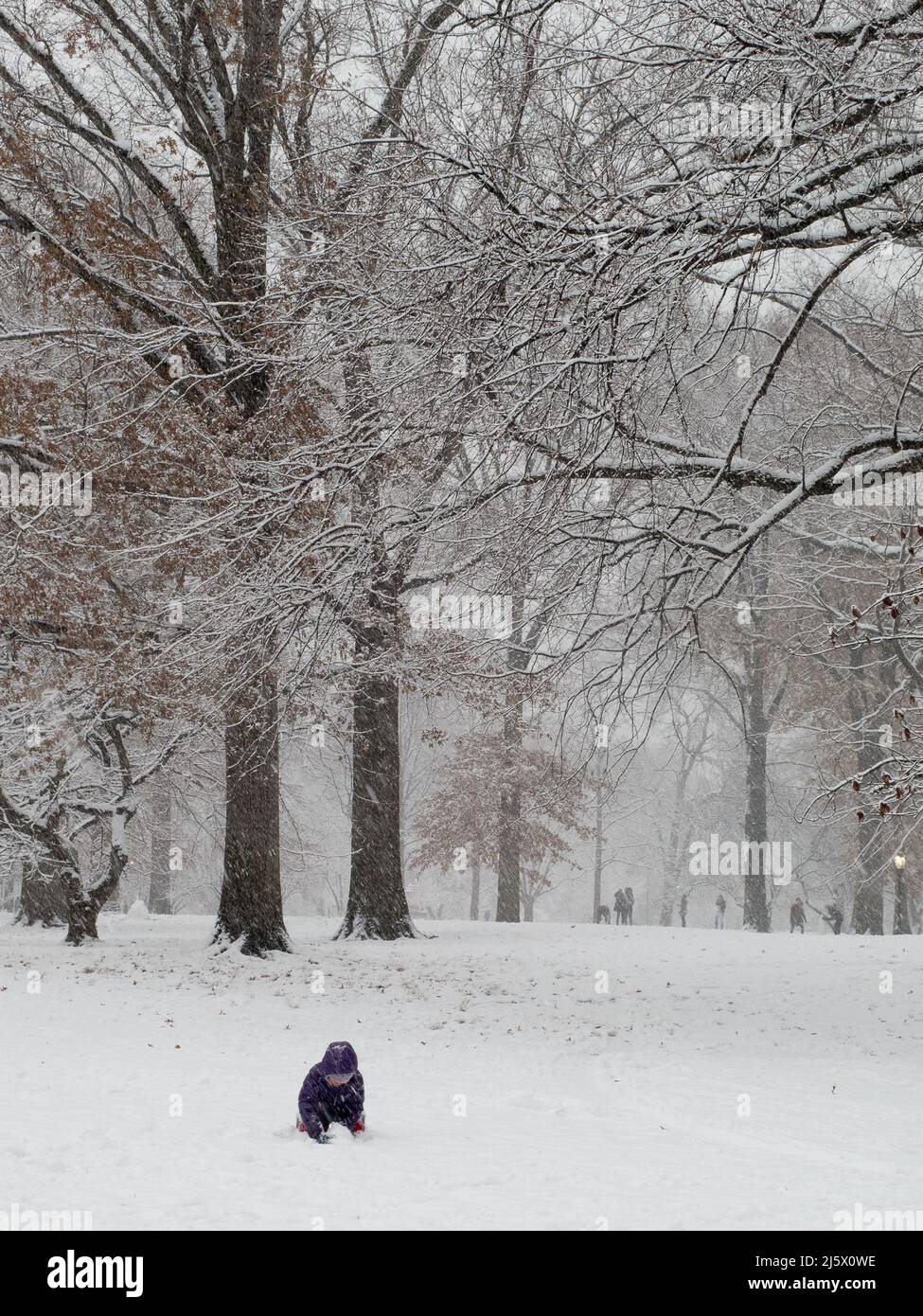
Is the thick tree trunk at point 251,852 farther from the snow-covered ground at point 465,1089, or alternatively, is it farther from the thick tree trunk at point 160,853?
the thick tree trunk at point 160,853

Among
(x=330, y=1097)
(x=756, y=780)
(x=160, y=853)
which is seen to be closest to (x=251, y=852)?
(x=330, y=1097)

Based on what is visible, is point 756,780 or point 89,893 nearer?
point 89,893

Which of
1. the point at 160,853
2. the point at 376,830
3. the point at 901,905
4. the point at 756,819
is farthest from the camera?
the point at 160,853

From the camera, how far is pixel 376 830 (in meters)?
18.2

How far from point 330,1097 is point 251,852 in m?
8.34

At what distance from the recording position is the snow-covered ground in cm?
539

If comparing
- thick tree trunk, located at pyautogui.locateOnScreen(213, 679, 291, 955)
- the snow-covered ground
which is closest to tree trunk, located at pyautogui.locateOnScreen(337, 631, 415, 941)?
the snow-covered ground

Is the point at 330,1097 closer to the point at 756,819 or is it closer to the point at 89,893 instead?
the point at 89,893

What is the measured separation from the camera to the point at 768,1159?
6.43 m

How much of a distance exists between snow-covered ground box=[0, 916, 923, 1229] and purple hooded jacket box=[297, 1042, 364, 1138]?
0.14m

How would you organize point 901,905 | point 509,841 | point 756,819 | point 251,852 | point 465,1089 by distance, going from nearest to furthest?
point 465,1089 < point 251,852 < point 756,819 < point 509,841 < point 901,905

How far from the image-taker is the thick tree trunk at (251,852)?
1476 centimetres
